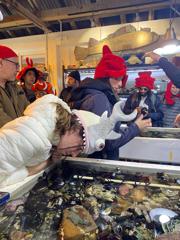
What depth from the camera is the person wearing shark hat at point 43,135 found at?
815 millimetres

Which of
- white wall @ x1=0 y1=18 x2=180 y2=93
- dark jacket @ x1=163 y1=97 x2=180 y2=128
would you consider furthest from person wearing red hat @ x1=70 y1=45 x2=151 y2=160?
white wall @ x1=0 y1=18 x2=180 y2=93

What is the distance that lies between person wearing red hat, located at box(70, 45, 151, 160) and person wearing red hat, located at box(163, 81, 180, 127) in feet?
4.43

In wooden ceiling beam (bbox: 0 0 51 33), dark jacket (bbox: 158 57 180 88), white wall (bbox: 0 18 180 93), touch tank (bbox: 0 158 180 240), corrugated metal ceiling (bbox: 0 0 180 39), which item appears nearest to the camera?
touch tank (bbox: 0 158 180 240)

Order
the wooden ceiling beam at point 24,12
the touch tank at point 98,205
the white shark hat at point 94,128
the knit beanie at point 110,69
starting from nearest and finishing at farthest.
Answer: the touch tank at point 98,205 < the white shark hat at point 94,128 < the knit beanie at point 110,69 < the wooden ceiling beam at point 24,12

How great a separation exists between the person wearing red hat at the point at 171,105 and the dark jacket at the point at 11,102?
5.66 feet

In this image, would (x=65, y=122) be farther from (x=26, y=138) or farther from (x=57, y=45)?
(x=57, y=45)

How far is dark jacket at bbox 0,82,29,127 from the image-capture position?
1880 millimetres

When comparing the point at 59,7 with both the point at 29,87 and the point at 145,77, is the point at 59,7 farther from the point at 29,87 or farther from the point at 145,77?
the point at 145,77

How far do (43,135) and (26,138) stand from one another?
0.06m

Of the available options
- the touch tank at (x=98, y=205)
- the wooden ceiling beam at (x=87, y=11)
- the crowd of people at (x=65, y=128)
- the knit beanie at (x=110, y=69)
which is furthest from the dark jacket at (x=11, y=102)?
the wooden ceiling beam at (x=87, y=11)

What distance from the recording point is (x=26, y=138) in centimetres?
81

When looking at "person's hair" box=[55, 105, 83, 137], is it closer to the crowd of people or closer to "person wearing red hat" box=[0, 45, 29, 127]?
the crowd of people

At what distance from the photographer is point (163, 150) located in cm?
220

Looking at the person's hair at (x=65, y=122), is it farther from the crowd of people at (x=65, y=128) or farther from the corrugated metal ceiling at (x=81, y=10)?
the corrugated metal ceiling at (x=81, y=10)
